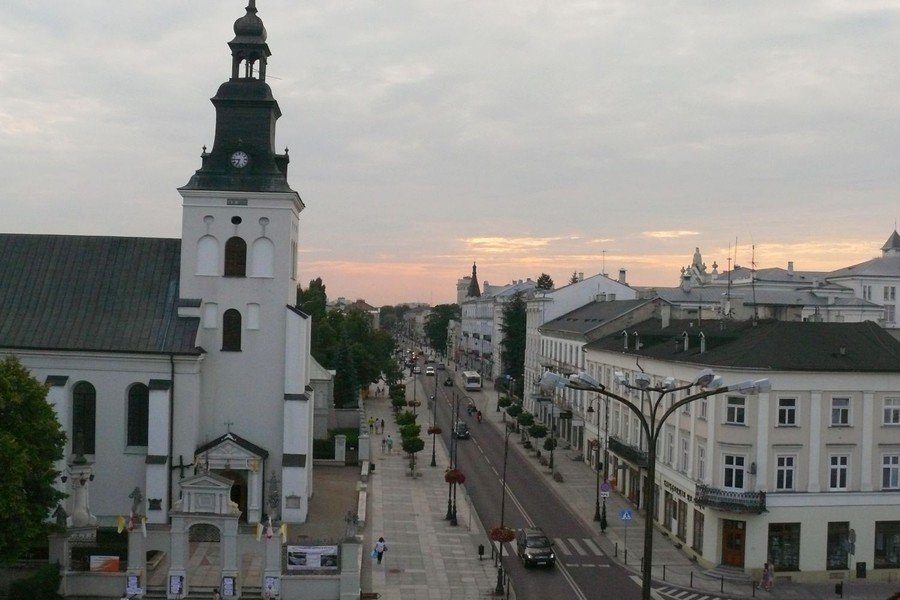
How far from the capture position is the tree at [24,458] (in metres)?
31.2

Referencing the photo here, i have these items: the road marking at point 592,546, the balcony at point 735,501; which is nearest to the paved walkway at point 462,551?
the road marking at point 592,546

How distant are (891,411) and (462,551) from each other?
68.8ft

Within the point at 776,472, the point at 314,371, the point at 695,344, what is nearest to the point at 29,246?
the point at 314,371

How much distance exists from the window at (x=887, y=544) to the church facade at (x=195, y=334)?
88.1 feet

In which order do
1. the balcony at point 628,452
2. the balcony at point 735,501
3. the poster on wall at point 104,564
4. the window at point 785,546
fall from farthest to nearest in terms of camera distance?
the balcony at point 628,452 → the window at point 785,546 → the balcony at point 735,501 → the poster on wall at point 104,564

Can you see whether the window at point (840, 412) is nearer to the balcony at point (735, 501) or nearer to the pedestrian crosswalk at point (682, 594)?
the balcony at point (735, 501)

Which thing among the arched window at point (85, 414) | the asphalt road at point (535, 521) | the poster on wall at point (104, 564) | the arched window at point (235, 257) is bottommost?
the asphalt road at point (535, 521)

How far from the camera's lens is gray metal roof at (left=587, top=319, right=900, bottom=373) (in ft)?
136

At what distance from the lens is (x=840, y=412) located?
137 ft

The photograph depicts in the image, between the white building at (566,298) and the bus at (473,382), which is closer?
the white building at (566,298)

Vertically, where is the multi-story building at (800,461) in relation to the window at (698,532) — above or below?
above

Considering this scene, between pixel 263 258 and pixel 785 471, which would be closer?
pixel 785 471

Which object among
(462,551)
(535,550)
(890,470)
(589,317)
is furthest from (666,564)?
(589,317)

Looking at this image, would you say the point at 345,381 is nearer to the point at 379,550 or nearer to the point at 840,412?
the point at 379,550
